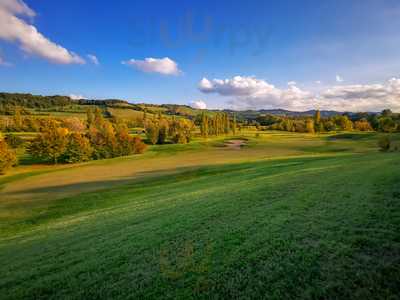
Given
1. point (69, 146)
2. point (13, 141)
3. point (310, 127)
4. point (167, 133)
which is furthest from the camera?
point (310, 127)

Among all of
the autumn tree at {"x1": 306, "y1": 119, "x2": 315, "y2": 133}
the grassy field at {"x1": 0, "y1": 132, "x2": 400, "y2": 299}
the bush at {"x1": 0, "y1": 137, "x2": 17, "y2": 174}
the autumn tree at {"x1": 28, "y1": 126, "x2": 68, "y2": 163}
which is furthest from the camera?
the autumn tree at {"x1": 306, "y1": 119, "x2": 315, "y2": 133}

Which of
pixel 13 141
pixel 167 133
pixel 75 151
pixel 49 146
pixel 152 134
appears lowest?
pixel 75 151

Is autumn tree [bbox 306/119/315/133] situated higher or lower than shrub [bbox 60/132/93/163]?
higher

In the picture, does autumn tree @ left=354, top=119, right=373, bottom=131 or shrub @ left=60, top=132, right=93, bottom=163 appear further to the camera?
autumn tree @ left=354, top=119, right=373, bottom=131

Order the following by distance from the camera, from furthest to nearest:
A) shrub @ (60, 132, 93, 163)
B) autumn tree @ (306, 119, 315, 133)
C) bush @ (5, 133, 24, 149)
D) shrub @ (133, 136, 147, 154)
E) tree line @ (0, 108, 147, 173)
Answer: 1. autumn tree @ (306, 119, 315, 133)
2. shrub @ (133, 136, 147, 154)
3. bush @ (5, 133, 24, 149)
4. shrub @ (60, 132, 93, 163)
5. tree line @ (0, 108, 147, 173)

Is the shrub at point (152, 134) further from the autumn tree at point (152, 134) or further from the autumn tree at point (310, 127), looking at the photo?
→ the autumn tree at point (310, 127)

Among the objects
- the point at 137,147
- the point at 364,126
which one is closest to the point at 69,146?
the point at 137,147

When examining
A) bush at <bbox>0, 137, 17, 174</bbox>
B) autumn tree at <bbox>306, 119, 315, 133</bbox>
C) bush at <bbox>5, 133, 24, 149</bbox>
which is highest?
autumn tree at <bbox>306, 119, 315, 133</bbox>

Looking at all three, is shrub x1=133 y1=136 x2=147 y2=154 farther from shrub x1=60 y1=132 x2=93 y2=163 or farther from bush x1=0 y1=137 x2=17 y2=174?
bush x1=0 y1=137 x2=17 y2=174

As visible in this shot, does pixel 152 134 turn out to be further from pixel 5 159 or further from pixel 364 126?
pixel 364 126

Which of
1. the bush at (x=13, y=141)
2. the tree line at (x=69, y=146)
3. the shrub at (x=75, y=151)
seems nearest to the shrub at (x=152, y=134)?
the tree line at (x=69, y=146)

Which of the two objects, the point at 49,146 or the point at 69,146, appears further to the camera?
the point at 69,146

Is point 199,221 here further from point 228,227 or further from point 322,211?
point 322,211

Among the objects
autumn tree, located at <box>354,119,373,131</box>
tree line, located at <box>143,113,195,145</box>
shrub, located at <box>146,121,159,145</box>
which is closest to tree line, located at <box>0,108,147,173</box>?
shrub, located at <box>146,121,159,145</box>
